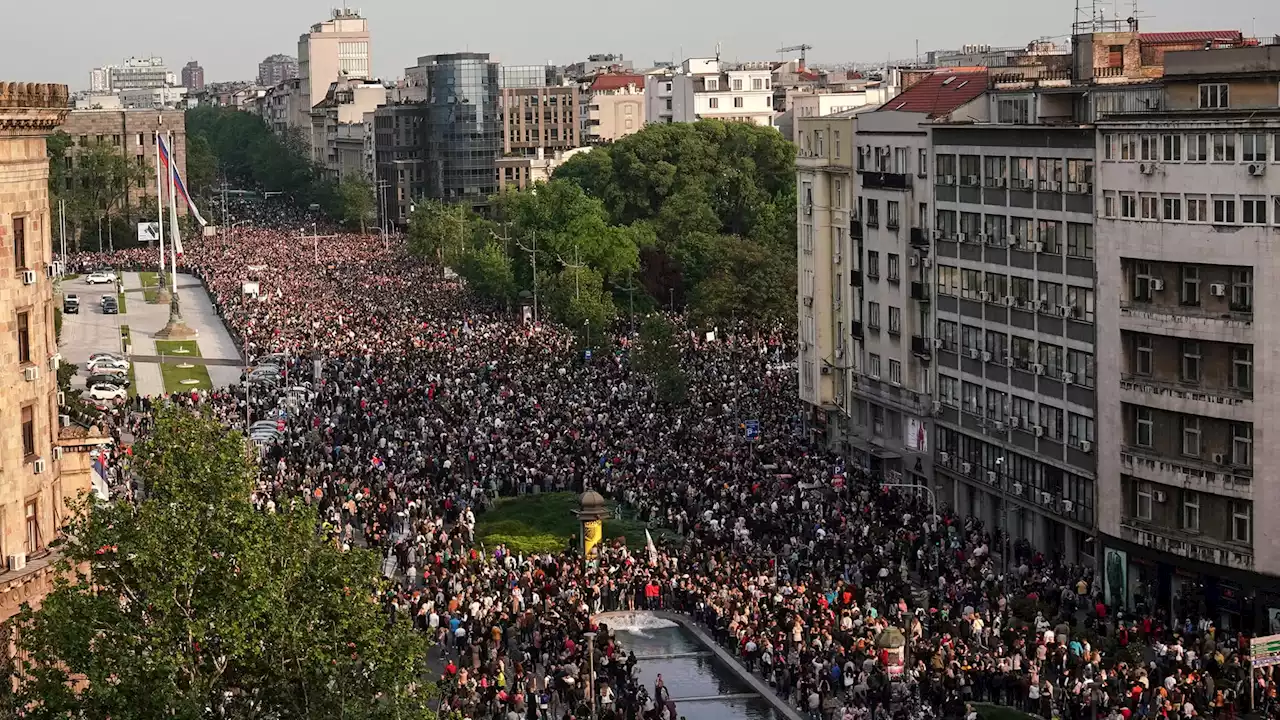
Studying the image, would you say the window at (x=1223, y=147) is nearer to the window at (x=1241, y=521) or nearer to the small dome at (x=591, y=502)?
the window at (x=1241, y=521)

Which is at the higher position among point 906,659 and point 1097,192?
point 1097,192

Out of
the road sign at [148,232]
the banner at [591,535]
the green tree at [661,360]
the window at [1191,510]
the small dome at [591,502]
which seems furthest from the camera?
the road sign at [148,232]

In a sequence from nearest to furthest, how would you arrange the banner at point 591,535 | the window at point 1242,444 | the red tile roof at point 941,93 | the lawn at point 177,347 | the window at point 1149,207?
the window at point 1242,444 < the window at point 1149,207 < the banner at point 591,535 < the red tile roof at point 941,93 < the lawn at point 177,347

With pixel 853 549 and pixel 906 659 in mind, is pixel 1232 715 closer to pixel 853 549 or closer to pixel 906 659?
pixel 906 659

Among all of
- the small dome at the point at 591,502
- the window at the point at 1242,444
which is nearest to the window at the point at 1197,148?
the window at the point at 1242,444

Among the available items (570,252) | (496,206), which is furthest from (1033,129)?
(496,206)

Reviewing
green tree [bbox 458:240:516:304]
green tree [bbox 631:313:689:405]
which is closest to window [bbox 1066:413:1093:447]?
green tree [bbox 631:313:689:405]
